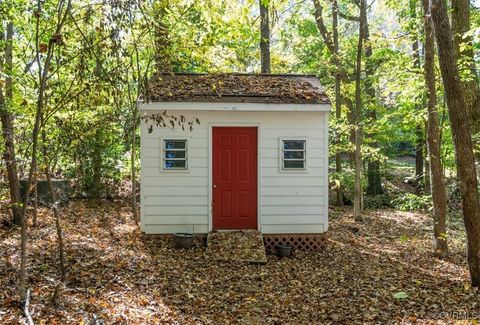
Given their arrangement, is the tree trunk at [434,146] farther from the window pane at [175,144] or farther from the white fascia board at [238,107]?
the window pane at [175,144]

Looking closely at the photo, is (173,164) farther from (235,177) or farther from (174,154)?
(235,177)

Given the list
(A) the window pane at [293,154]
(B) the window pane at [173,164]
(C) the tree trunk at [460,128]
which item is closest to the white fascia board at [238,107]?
(A) the window pane at [293,154]

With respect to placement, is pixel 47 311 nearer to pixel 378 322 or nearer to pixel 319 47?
pixel 378 322

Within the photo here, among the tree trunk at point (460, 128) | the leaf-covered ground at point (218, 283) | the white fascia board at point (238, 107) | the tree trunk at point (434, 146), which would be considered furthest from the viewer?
the white fascia board at point (238, 107)

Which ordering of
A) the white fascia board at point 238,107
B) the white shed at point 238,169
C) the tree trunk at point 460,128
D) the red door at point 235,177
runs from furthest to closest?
the red door at point 235,177 < the white shed at point 238,169 < the white fascia board at point 238,107 < the tree trunk at point 460,128

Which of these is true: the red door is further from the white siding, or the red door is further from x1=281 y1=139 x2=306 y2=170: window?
x1=281 y1=139 x2=306 y2=170: window

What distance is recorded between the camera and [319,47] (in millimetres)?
19094

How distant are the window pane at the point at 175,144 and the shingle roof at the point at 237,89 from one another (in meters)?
0.92

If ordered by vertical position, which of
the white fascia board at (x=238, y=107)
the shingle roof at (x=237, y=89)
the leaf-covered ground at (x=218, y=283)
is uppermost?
the shingle roof at (x=237, y=89)

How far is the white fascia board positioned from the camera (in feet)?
29.4

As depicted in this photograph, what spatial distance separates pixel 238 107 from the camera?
356 inches

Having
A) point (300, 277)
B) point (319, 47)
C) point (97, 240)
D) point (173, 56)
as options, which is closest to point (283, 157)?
point (300, 277)

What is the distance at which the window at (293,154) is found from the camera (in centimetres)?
940

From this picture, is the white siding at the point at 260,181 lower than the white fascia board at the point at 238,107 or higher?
lower
